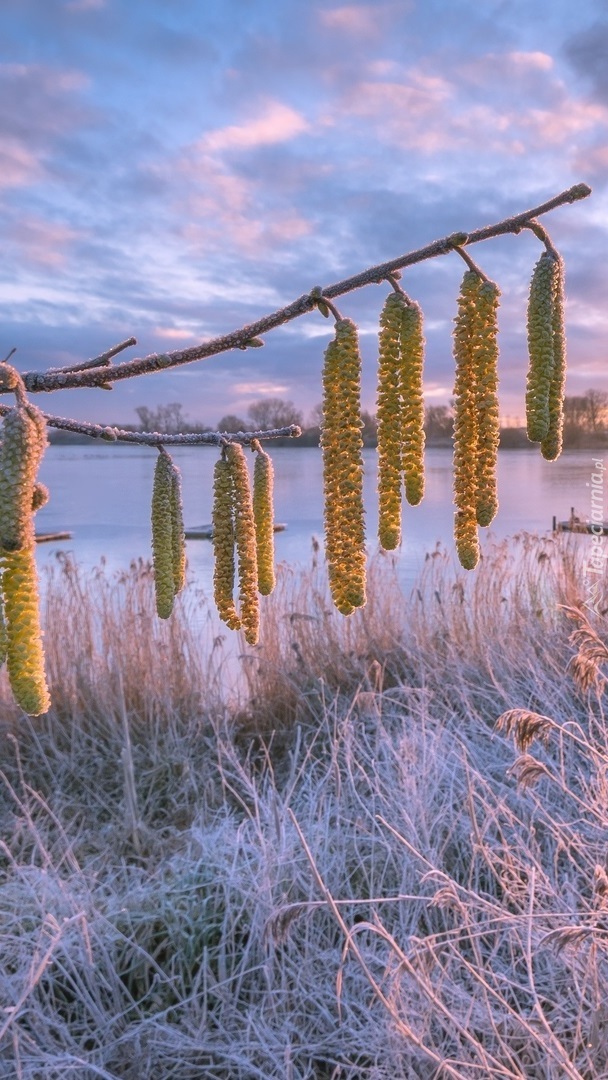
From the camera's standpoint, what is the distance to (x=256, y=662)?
5.82 metres

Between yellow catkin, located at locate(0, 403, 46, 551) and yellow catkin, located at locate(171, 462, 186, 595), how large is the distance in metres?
0.51

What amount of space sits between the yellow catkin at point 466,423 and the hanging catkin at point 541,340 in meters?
0.07

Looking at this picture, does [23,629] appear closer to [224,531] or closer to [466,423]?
[224,531]

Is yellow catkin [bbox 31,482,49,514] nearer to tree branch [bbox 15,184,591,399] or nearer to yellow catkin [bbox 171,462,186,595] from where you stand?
tree branch [bbox 15,184,591,399]

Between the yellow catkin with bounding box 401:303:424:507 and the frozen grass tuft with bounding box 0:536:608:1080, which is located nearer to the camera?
the yellow catkin with bounding box 401:303:424:507

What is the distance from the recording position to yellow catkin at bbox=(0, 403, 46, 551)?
2.50ft

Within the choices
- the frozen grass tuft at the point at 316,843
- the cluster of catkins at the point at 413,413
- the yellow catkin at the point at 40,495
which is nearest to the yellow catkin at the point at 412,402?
the cluster of catkins at the point at 413,413

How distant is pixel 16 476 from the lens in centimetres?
76

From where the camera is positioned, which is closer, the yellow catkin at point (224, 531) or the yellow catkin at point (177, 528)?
the yellow catkin at point (224, 531)

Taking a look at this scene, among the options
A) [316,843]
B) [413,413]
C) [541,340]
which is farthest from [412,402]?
[316,843]

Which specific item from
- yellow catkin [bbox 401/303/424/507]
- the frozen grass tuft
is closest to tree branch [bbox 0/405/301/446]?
yellow catkin [bbox 401/303/424/507]

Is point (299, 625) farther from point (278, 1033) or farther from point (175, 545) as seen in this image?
point (175, 545)

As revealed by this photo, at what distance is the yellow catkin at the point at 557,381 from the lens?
0.99m

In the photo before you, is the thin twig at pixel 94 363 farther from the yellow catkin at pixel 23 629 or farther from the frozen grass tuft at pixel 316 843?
the frozen grass tuft at pixel 316 843
